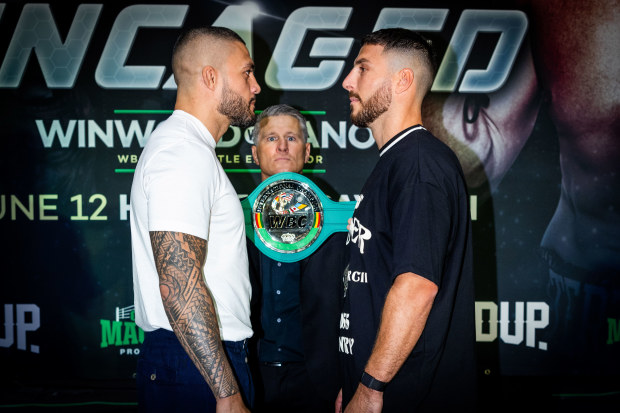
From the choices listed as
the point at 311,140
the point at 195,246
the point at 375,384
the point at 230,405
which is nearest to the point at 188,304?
the point at 195,246

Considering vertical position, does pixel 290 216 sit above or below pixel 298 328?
above

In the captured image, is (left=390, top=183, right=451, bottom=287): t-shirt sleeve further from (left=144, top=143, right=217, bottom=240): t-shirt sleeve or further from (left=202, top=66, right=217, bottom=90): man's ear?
(left=202, top=66, right=217, bottom=90): man's ear

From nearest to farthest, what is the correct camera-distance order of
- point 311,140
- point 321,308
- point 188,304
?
point 188,304, point 321,308, point 311,140

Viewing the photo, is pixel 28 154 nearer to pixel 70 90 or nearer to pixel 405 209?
pixel 70 90

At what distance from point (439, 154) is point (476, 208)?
1.90m

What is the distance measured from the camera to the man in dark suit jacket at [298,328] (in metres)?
2.02

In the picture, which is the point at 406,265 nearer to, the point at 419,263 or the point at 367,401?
the point at 419,263

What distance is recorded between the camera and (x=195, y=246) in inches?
47.6

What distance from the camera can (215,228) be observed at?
1.35 meters

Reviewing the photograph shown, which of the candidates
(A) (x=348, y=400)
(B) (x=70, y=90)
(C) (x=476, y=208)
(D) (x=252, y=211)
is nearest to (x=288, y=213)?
(D) (x=252, y=211)

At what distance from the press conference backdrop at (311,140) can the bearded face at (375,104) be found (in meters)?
1.55

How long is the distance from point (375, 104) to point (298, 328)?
43.6 inches

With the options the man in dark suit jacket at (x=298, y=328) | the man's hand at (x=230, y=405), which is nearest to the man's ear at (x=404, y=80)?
the man in dark suit jacket at (x=298, y=328)

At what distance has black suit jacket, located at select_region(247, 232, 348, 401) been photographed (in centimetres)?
202
